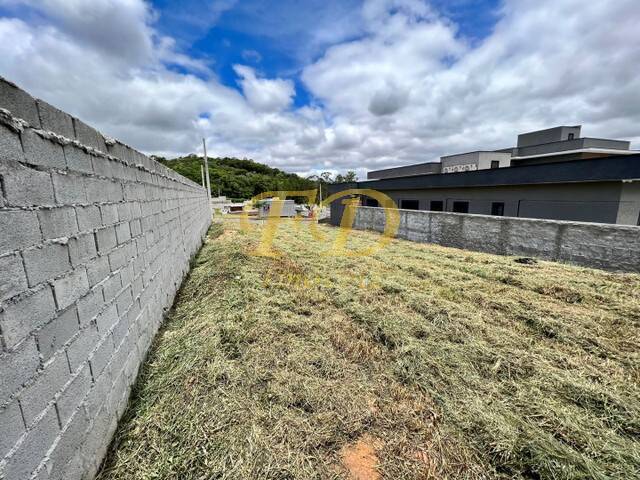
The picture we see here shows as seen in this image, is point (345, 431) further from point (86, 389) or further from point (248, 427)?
point (86, 389)

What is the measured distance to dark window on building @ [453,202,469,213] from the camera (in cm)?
1274

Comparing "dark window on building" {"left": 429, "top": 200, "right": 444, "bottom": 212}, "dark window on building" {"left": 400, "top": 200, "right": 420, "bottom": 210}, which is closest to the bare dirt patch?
"dark window on building" {"left": 429, "top": 200, "right": 444, "bottom": 212}

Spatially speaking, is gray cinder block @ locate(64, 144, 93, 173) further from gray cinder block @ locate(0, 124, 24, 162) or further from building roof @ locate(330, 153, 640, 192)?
building roof @ locate(330, 153, 640, 192)

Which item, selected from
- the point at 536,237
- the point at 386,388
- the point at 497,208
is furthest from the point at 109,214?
the point at 497,208

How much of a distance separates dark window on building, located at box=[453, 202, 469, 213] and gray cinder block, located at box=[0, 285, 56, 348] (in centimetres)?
1411

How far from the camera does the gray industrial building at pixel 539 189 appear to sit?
7934 millimetres

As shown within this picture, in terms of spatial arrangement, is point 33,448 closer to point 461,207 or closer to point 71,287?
point 71,287

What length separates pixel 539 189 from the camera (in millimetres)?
9891

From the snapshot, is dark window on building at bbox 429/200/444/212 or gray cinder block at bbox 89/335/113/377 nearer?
gray cinder block at bbox 89/335/113/377

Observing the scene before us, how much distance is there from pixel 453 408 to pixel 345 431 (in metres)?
0.80

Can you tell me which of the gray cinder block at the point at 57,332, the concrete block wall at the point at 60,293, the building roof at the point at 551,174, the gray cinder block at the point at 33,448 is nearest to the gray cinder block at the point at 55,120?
the concrete block wall at the point at 60,293

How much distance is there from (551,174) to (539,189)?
85 centimetres

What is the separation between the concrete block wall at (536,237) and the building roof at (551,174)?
349 centimetres

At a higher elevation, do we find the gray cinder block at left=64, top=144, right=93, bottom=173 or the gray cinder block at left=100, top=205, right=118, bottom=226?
the gray cinder block at left=64, top=144, right=93, bottom=173
